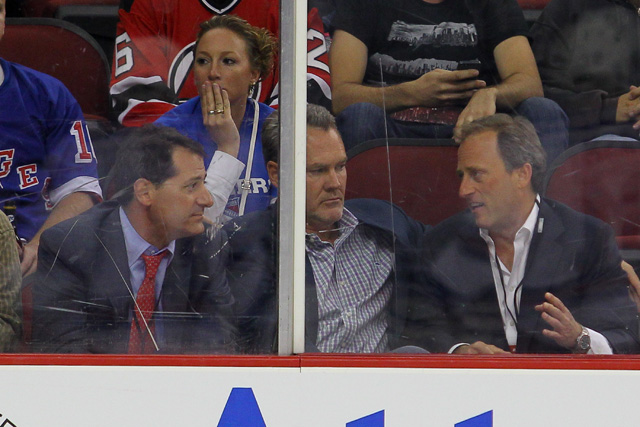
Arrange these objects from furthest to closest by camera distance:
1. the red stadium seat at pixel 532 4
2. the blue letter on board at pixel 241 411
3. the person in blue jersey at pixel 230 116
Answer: the red stadium seat at pixel 532 4
the person in blue jersey at pixel 230 116
the blue letter on board at pixel 241 411

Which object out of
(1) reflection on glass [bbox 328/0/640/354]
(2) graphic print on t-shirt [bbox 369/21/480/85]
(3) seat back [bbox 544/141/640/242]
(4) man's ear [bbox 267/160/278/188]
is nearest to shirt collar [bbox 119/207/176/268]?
(4) man's ear [bbox 267/160/278/188]

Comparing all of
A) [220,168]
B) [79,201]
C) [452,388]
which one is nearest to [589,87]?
[452,388]

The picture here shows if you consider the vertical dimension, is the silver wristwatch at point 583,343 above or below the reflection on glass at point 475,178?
below

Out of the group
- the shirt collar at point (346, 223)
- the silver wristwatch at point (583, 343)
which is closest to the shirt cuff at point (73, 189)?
the shirt collar at point (346, 223)

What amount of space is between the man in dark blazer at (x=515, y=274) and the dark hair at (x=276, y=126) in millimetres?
366

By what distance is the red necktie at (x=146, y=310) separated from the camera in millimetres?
1863

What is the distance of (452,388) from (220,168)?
786 mm

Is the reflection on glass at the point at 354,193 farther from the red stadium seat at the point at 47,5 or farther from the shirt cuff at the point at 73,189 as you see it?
the red stadium seat at the point at 47,5

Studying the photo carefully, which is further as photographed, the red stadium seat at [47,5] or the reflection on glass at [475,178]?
the red stadium seat at [47,5]

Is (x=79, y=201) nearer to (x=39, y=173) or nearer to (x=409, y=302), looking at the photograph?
(x=39, y=173)

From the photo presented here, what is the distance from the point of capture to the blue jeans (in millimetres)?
1927

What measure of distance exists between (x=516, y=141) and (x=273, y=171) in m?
0.63

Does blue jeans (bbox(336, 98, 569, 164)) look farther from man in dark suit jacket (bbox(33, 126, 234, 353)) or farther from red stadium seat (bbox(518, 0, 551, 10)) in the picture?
man in dark suit jacket (bbox(33, 126, 234, 353))

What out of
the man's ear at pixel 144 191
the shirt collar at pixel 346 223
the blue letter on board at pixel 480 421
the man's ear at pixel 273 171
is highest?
the man's ear at pixel 273 171
